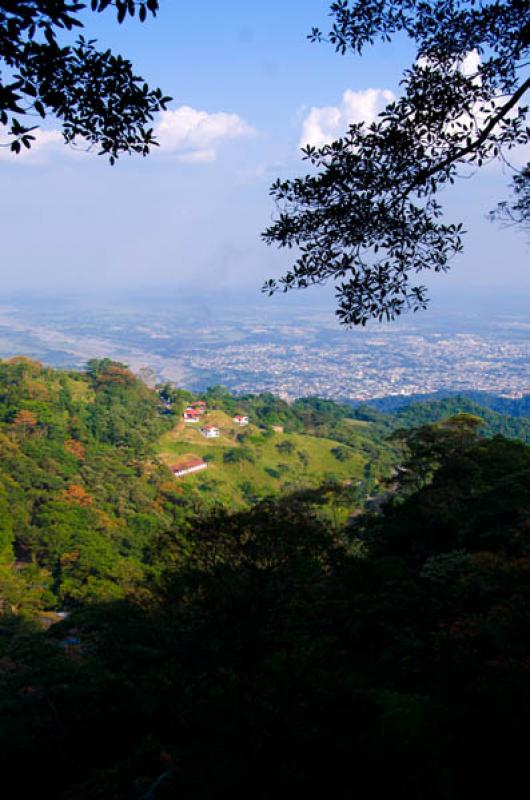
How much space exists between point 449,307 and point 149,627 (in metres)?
150

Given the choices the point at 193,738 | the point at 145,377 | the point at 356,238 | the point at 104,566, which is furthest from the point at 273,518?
the point at 145,377

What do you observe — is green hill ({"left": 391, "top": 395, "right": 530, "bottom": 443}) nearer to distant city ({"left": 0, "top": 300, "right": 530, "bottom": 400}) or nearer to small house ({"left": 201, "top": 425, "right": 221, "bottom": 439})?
small house ({"left": 201, "top": 425, "right": 221, "bottom": 439})

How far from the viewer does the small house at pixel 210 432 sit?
53750 millimetres

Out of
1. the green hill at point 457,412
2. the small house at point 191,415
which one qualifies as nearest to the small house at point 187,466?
the small house at point 191,415

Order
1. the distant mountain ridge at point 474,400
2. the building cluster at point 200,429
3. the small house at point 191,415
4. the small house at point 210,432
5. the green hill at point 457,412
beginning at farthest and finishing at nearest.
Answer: the distant mountain ridge at point 474,400 → the small house at point 191,415 → the small house at point 210,432 → the green hill at point 457,412 → the building cluster at point 200,429

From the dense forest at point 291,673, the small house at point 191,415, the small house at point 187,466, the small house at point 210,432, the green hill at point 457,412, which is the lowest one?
the small house at point 187,466

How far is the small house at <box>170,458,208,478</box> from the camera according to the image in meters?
45.3

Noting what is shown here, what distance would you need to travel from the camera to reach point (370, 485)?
4094cm

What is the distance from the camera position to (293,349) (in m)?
112

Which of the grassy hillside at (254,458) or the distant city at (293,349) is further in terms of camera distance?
the distant city at (293,349)

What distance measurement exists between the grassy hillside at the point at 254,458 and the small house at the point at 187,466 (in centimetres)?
63

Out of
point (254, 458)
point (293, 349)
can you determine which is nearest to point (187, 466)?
point (254, 458)

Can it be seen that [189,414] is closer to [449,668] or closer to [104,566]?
[104,566]

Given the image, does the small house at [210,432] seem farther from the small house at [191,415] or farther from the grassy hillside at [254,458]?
the small house at [191,415]
